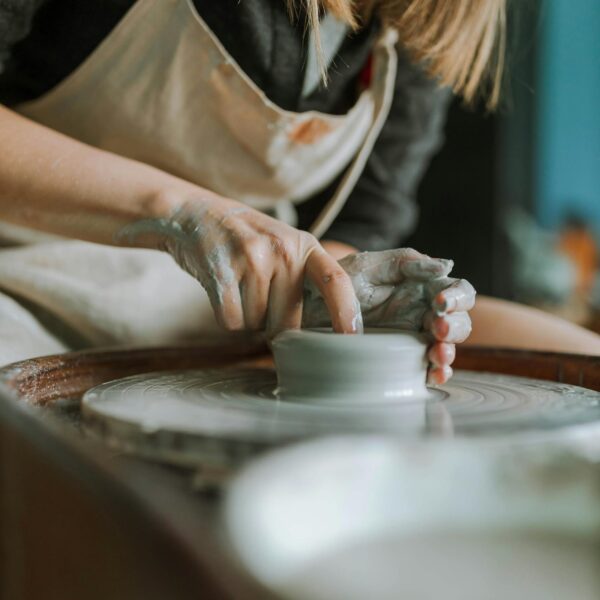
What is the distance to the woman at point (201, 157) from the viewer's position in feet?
2.59

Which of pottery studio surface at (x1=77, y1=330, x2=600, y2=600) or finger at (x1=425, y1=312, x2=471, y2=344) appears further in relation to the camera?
finger at (x1=425, y1=312, x2=471, y2=344)

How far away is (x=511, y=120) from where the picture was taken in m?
3.21

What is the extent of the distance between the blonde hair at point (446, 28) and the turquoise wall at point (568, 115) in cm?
232

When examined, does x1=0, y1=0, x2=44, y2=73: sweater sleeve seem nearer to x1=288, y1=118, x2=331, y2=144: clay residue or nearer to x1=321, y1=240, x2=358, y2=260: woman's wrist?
x1=288, y1=118, x2=331, y2=144: clay residue

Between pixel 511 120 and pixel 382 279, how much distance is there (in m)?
2.63

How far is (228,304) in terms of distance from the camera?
0.78m

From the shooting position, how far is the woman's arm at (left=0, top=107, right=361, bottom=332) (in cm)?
77

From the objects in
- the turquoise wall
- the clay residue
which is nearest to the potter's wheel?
the clay residue

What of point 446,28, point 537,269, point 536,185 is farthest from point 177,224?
point 536,185

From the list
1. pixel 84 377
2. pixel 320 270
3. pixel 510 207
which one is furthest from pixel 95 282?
pixel 510 207

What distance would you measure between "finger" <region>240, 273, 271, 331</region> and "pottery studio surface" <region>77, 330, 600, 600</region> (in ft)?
0.15

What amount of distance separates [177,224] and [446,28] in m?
0.54

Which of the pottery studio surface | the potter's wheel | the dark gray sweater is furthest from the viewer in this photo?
the dark gray sweater

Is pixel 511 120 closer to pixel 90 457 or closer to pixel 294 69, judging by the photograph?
pixel 294 69
